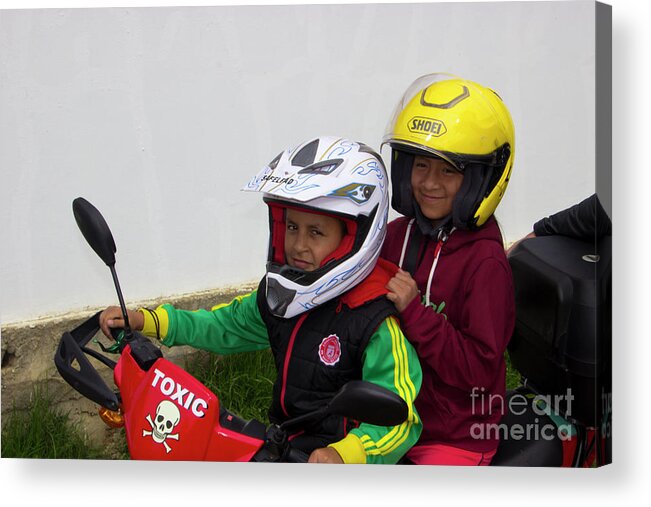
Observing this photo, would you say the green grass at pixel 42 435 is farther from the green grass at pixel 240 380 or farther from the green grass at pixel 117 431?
the green grass at pixel 240 380

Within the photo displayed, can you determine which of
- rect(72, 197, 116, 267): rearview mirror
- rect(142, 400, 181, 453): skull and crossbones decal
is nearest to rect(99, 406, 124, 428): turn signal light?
rect(142, 400, 181, 453): skull and crossbones decal

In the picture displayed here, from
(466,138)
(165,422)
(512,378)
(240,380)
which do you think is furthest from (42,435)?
(466,138)

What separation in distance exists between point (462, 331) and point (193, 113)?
4.69 ft

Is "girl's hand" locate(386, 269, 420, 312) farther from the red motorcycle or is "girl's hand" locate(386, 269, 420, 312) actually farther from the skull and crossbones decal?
the skull and crossbones decal

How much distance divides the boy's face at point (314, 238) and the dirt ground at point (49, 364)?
0.69 m

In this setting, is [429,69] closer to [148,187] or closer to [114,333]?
[148,187]

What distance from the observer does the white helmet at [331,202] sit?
301cm

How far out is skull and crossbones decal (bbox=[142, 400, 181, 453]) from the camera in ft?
9.43

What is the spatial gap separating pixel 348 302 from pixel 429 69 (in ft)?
3.36

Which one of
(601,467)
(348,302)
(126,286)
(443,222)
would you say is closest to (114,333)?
(126,286)

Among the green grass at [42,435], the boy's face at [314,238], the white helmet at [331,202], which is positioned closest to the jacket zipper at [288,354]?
the white helmet at [331,202]

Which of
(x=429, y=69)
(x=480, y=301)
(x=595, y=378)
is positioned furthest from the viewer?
(x=429, y=69)

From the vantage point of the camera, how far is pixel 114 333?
3.25 meters

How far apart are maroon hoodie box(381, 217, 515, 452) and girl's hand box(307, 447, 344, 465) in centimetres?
44
